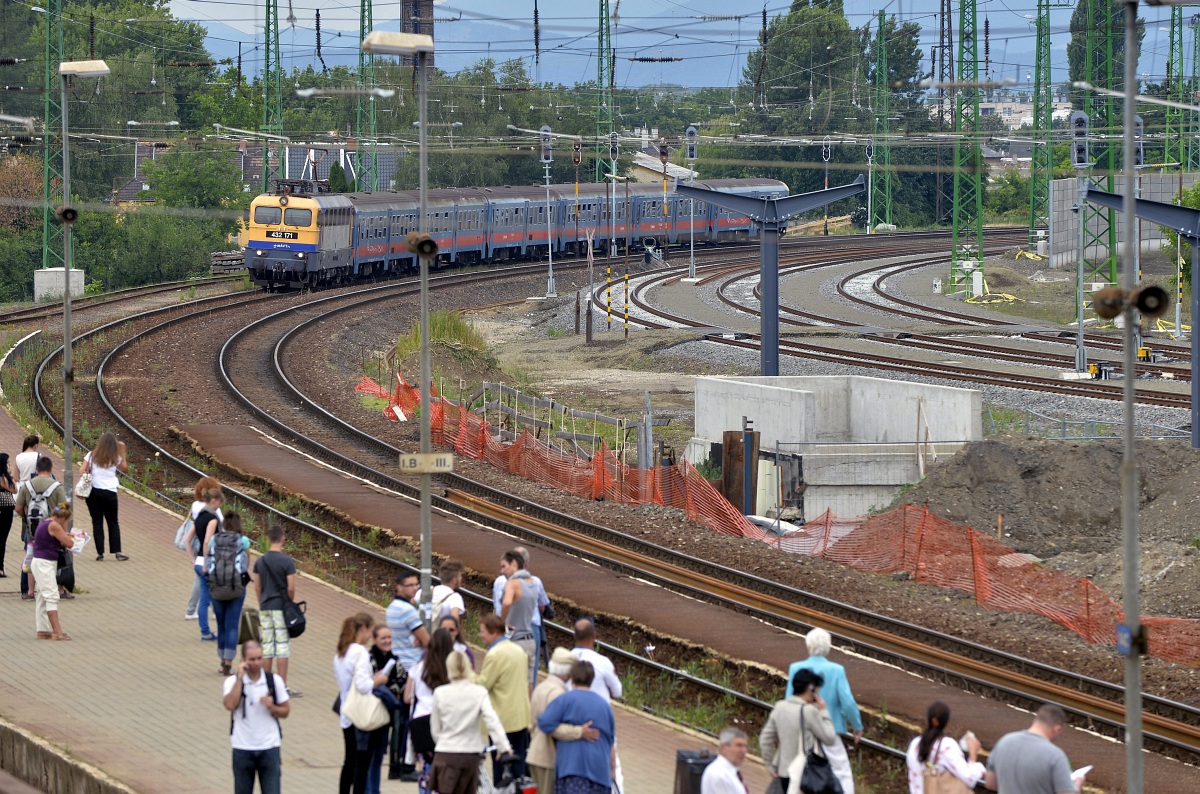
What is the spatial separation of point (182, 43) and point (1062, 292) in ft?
209

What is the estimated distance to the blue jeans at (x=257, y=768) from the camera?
34.8 feet

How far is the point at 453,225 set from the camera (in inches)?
2539

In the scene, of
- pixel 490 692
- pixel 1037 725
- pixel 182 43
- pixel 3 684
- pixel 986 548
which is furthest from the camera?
→ pixel 182 43

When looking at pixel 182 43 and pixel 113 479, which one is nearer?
pixel 113 479

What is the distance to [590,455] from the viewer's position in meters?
32.5

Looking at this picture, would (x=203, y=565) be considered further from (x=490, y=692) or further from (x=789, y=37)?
(x=789, y=37)

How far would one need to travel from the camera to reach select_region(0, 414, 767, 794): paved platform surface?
40.4 ft

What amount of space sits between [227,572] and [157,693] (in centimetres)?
121

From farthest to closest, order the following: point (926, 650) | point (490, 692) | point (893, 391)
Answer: point (893, 391) → point (926, 650) → point (490, 692)

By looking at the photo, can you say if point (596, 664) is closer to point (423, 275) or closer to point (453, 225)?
point (423, 275)

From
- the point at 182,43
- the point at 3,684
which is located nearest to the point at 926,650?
the point at 3,684

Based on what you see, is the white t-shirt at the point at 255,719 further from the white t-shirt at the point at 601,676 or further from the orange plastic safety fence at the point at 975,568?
the orange plastic safety fence at the point at 975,568

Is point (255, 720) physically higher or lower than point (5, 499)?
lower

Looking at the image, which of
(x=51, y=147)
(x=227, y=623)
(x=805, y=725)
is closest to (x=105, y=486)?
(x=227, y=623)
